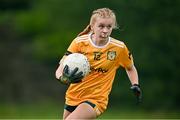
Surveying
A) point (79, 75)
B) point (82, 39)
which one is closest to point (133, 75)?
point (82, 39)

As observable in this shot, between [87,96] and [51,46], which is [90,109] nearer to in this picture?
[87,96]

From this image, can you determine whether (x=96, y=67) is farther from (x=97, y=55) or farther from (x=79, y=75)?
(x=79, y=75)

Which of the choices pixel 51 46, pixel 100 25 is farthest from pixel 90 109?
pixel 51 46

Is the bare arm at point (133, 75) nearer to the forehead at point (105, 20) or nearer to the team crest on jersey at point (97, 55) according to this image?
the team crest on jersey at point (97, 55)

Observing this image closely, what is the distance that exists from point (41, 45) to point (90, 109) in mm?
22931

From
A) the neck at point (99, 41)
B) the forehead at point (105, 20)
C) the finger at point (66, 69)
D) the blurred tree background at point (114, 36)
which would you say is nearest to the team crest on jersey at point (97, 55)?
the neck at point (99, 41)

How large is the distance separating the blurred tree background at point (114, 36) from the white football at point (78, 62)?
17.4 metres

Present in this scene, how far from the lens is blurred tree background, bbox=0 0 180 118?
27.2 m

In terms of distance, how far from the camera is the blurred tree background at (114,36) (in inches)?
1073

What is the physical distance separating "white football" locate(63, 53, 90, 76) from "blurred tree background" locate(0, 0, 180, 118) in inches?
684

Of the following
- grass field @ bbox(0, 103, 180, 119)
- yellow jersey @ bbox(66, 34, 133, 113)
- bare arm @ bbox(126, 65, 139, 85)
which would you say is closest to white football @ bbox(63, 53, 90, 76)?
yellow jersey @ bbox(66, 34, 133, 113)

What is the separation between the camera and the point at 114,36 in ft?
88.8

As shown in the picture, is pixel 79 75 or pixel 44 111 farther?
pixel 44 111

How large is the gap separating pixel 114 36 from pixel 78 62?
18.6 m
